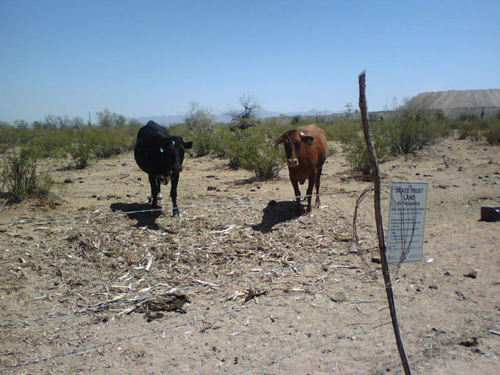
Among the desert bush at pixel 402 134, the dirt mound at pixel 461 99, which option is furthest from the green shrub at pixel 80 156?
the dirt mound at pixel 461 99

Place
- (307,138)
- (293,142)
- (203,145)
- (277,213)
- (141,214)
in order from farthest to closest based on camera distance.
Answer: (203,145), (277,213), (141,214), (307,138), (293,142)

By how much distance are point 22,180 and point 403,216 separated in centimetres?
801

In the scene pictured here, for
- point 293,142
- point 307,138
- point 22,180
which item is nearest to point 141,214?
point 22,180

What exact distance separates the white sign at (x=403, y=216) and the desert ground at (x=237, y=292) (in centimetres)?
55

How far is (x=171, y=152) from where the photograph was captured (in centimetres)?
713

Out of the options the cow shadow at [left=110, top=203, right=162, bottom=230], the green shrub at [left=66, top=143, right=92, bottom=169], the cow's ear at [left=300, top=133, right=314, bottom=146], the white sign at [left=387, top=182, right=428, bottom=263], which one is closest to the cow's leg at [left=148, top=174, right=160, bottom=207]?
the cow shadow at [left=110, top=203, right=162, bottom=230]

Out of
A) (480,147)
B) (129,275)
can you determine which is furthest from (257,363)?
(480,147)

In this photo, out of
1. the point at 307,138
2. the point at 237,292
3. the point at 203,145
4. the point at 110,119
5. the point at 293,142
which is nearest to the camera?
the point at 237,292

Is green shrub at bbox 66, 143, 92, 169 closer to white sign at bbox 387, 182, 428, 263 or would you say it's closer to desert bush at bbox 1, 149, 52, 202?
desert bush at bbox 1, 149, 52, 202

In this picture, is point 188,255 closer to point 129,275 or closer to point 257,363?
point 129,275

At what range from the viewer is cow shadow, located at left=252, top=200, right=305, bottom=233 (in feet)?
22.1

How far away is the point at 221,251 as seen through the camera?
5723mm

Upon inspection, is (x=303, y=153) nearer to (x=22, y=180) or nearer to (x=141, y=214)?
(x=141, y=214)

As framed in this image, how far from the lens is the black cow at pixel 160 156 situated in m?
7.14
